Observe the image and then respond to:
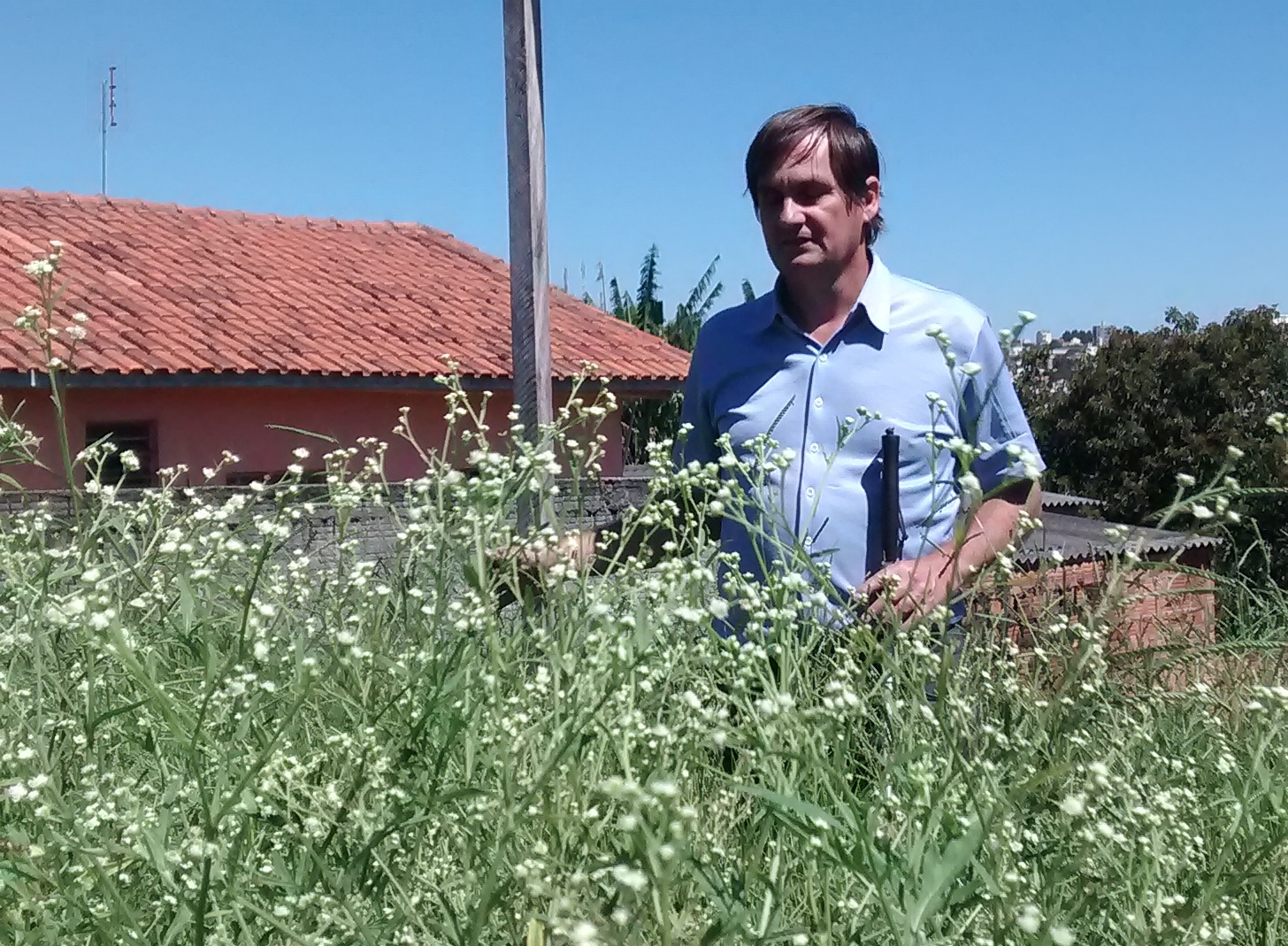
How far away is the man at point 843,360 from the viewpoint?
241 cm

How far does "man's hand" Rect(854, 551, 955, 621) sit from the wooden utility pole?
2.78 m

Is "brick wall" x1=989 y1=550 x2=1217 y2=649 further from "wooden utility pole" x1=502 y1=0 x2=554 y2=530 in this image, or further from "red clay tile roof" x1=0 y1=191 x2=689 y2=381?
"red clay tile roof" x1=0 y1=191 x2=689 y2=381

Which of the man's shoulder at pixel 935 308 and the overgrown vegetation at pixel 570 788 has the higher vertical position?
the man's shoulder at pixel 935 308

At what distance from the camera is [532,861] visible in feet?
3.05

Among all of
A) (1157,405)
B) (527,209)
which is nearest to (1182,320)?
(1157,405)

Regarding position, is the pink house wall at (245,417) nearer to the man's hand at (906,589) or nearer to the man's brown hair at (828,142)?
the man's brown hair at (828,142)

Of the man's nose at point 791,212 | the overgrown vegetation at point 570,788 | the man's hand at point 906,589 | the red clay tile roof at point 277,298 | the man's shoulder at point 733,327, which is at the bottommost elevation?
the overgrown vegetation at point 570,788

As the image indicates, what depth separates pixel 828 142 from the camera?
2.44 metres

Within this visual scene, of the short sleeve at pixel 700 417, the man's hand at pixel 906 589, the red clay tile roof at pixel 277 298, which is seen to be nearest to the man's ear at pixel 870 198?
the short sleeve at pixel 700 417

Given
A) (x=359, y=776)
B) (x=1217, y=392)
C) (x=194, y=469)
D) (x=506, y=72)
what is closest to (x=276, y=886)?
(x=359, y=776)

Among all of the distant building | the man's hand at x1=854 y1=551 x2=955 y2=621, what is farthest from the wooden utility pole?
the distant building

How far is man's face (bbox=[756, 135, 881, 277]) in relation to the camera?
2.41 m

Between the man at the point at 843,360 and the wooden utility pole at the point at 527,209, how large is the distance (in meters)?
2.01

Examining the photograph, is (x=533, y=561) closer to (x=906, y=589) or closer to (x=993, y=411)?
(x=906, y=589)
